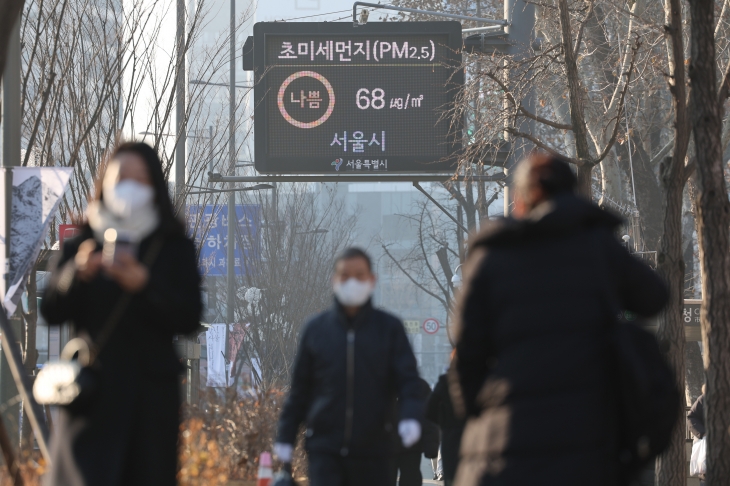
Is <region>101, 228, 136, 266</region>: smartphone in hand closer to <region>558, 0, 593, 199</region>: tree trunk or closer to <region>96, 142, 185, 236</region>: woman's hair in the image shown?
<region>96, 142, 185, 236</region>: woman's hair

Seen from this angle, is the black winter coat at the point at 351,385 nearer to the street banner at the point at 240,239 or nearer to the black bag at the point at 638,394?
the black bag at the point at 638,394

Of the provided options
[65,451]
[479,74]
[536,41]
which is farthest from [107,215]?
[536,41]

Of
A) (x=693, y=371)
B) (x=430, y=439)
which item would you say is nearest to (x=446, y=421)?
(x=430, y=439)

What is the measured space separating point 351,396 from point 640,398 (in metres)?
2.23

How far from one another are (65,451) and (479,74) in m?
8.85

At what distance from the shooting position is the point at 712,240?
7.92m

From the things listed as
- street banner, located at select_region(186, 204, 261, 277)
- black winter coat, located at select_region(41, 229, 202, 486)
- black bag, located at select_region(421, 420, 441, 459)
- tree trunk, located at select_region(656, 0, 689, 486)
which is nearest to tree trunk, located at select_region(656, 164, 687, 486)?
tree trunk, located at select_region(656, 0, 689, 486)

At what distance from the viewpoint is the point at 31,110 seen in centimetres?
1315

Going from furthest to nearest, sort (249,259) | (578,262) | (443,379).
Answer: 1. (249,259)
2. (443,379)
3. (578,262)

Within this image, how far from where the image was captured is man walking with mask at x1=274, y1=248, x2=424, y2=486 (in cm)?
573

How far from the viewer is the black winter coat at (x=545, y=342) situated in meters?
3.70

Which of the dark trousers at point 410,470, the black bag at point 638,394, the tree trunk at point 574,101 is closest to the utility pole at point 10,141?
the dark trousers at point 410,470

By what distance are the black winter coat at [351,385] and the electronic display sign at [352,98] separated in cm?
927

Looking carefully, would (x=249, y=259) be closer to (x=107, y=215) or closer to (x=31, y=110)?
(x=31, y=110)
